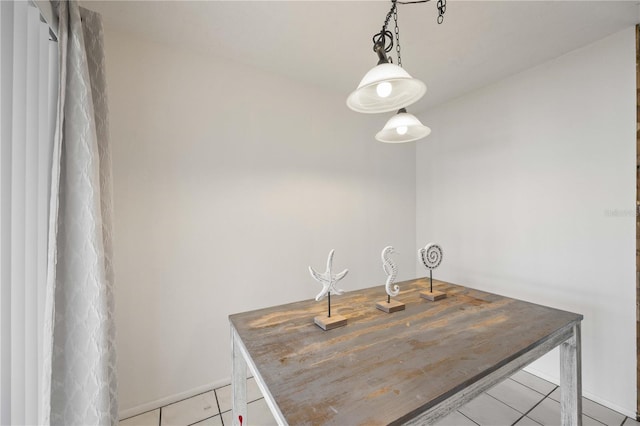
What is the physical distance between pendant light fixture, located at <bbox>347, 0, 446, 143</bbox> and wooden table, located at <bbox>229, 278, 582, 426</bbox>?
1082 mm

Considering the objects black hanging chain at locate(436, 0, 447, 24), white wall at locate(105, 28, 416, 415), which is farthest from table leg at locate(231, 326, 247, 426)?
black hanging chain at locate(436, 0, 447, 24)

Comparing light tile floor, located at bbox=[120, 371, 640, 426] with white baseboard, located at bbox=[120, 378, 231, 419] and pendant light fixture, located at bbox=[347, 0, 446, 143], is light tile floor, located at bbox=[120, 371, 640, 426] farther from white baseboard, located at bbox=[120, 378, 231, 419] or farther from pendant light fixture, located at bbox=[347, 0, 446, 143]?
pendant light fixture, located at bbox=[347, 0, 446, 143]

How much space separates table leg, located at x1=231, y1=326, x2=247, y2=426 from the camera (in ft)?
4.49

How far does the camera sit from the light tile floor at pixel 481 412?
1713mm

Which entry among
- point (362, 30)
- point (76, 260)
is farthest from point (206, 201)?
point (362, 30)

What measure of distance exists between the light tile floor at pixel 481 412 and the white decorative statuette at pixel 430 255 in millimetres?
1027

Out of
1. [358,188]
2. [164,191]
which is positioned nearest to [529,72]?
[358,188]

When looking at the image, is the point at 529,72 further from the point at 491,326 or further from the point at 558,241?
the point at 491,326

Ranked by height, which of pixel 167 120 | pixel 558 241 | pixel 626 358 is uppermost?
pixel 167 120

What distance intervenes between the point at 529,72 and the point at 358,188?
5.84 feet

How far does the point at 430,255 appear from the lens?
1.77 meters

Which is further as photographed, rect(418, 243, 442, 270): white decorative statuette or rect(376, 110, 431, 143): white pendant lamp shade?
rect(418, 243, 442, 270): white decorative statuette

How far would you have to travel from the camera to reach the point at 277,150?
2.33 m

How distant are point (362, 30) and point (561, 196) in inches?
78.5
